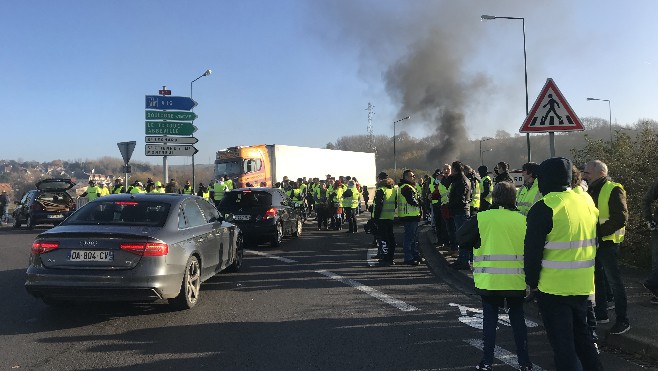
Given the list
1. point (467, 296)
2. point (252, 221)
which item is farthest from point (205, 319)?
point (252, 221)

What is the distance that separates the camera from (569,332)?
3432mm

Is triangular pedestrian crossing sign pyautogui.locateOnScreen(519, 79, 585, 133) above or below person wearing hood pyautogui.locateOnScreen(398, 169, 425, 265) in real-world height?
above

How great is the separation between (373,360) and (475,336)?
1346 millimetres

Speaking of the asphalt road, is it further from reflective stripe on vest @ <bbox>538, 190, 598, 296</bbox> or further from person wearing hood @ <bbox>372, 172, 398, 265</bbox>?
reflective stripe on vest @ <bbox>538, 190, 598, 296</bbox>

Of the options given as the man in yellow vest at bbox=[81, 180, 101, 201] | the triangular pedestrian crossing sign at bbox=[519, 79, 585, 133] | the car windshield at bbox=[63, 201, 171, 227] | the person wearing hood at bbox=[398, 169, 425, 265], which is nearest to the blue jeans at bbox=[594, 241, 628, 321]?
the triangular pedestrian crossing sign at bbox=[519, 79, 585, 133]

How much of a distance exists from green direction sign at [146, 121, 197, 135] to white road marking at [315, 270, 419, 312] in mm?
10981

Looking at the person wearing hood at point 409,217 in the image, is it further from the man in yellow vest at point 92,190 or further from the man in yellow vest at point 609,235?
the man in yellow vest at point 92,190

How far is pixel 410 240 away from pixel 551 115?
3.70 m

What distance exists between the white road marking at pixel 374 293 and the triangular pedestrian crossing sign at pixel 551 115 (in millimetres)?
3077

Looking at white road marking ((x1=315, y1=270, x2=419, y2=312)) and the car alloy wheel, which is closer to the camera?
the car alloy wheel

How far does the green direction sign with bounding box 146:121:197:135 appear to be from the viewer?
1841 centimetres

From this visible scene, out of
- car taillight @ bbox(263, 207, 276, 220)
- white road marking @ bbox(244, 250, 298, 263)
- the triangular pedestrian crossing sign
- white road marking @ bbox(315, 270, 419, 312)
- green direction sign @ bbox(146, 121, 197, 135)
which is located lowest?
white road marking @ bbox(315, 270, 419, 312)

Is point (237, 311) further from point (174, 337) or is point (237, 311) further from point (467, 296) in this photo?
point (467, 296)

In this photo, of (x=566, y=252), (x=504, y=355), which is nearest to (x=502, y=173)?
(x=504, y=355)
